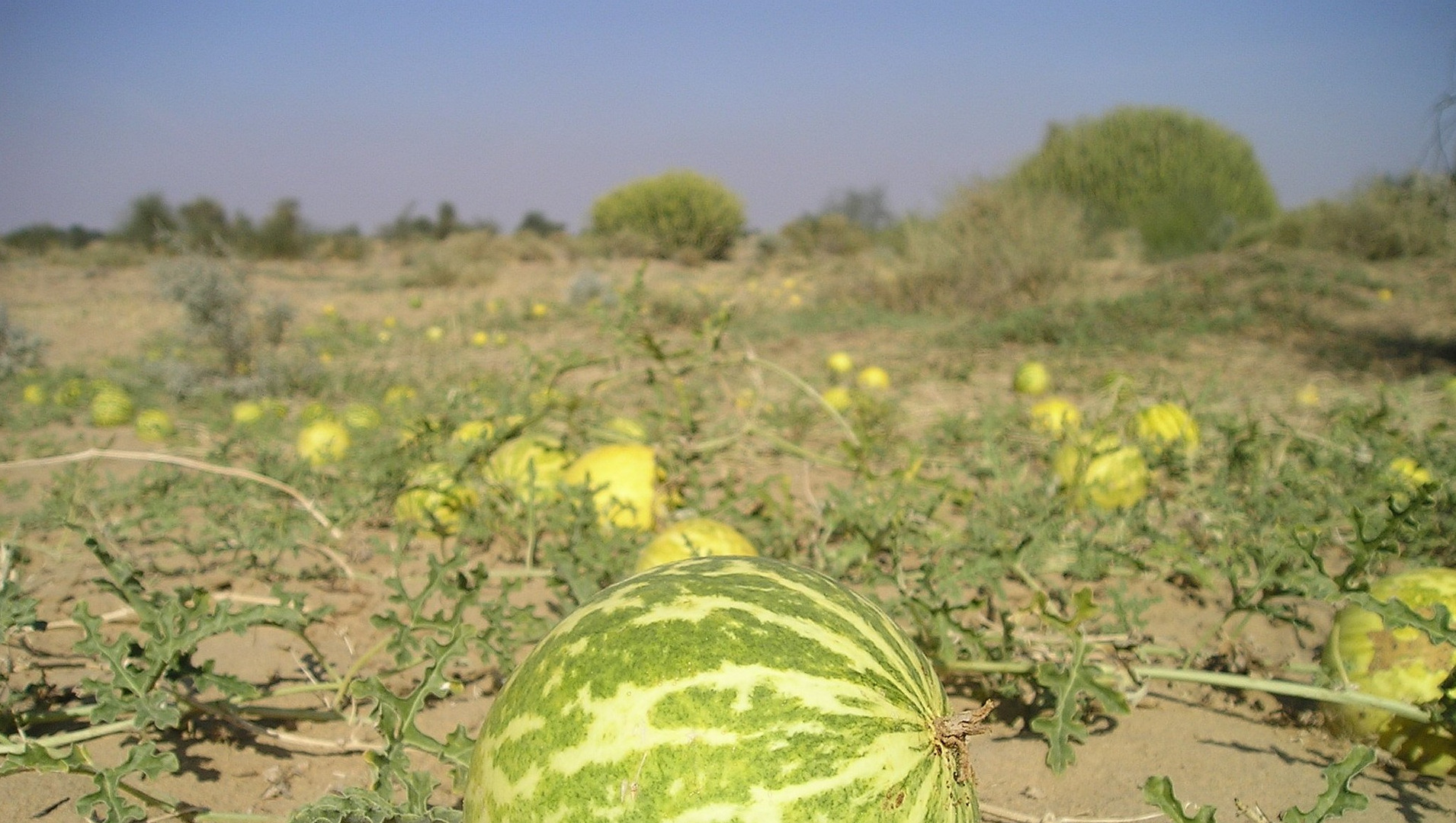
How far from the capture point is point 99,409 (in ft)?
22.7

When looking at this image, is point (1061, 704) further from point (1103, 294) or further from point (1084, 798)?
point (1103, 294)

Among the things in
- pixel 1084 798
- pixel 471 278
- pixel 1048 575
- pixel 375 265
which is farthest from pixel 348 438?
pixel 375 265

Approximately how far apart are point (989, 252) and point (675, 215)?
17.6 meters

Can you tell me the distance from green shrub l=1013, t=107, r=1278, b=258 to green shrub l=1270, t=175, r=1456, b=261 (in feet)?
16.1

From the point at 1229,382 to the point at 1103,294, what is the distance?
5.30 meters

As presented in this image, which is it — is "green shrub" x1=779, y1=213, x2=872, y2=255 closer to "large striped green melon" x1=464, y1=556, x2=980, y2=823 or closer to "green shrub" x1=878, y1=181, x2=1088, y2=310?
"green shrub" x1=878, y1=181, x2=1088, y2=310

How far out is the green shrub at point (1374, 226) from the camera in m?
17.5

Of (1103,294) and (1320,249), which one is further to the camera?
(1320,249)

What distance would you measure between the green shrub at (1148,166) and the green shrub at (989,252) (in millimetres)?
12713

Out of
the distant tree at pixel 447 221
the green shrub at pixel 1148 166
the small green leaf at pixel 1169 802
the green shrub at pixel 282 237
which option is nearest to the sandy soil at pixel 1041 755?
the small green leaf at pixel 1169 802

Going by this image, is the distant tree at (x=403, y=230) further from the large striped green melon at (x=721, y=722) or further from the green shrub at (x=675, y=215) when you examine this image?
the large striped green melon at (x=721, y=722)

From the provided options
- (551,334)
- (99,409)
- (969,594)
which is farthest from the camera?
(551,334)

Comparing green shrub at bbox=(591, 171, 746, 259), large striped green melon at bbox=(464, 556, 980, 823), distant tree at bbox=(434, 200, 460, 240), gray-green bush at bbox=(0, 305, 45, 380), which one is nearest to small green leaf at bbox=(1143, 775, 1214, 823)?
large striped green melon at bbox=(464, 556, 980, 823)

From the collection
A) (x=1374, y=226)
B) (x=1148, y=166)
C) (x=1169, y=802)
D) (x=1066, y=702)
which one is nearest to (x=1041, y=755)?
(x=1066, y=702)
